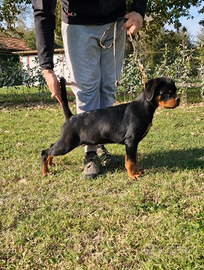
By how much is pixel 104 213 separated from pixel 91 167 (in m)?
0.90

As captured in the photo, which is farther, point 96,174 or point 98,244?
point 96,174

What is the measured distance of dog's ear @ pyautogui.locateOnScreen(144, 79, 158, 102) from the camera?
280cm

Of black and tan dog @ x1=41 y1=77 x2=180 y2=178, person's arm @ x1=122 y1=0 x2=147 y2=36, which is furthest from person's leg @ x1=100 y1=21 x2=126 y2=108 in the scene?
black and tan dog @ x1=41 y1=77 x2=180 y2=178

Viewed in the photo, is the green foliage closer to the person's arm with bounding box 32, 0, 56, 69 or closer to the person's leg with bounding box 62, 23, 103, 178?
the person's leg with bounding box 62, 23, 103, 178

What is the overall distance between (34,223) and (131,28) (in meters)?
2.22

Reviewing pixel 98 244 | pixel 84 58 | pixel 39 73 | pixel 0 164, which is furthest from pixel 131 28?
pixel 39 73

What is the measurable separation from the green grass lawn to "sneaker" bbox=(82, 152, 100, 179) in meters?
0.08

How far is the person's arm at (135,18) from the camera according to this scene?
2.88 meters

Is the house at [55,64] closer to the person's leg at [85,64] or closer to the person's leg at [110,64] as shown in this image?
the person's leg at [110,64]

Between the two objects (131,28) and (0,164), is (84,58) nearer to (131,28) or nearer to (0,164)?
(131,28)

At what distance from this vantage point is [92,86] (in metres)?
3.18

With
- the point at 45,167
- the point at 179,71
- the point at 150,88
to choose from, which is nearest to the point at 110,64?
the point at 150,88

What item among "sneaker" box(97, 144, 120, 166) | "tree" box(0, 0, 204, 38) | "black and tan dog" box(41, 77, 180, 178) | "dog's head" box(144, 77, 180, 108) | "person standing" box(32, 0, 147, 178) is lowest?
"sneaker" box(97, 144, 120, 166)

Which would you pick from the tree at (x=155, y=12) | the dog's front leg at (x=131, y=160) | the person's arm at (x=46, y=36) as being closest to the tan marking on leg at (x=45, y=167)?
the person's arm at (x=46, y=36)
